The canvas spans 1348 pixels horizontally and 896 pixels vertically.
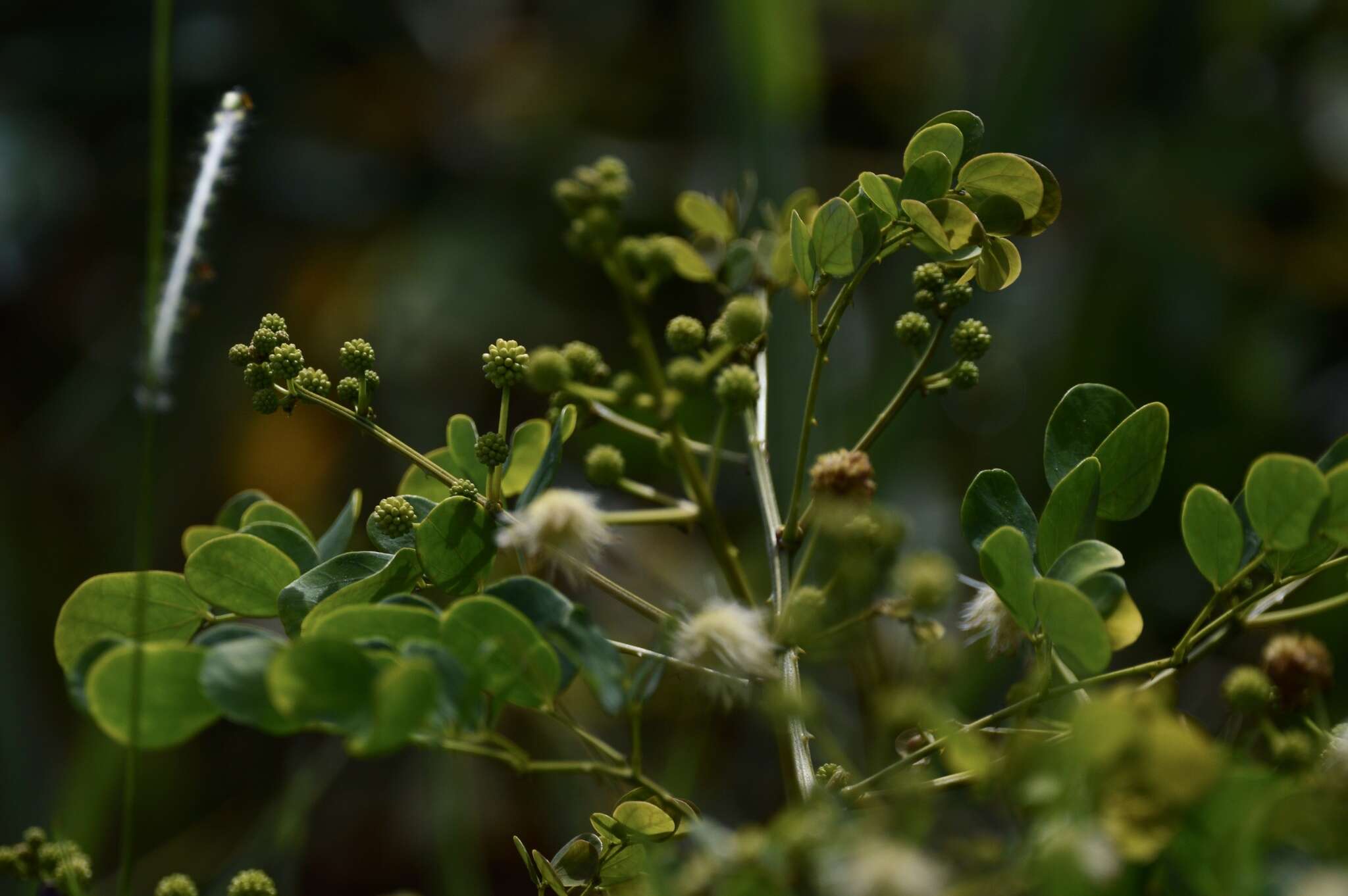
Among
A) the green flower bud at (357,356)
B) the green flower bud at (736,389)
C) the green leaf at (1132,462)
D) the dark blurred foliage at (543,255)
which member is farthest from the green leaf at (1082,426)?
the dark blurred foliage at (543,255)

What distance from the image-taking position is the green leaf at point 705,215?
0.49 metres

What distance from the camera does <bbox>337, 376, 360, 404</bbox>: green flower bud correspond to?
0.36 metres

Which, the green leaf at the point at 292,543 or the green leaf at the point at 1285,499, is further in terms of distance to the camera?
the green leaf at the point at 292,543

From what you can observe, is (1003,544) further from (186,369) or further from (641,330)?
(186,369)

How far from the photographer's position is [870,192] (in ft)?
1.15

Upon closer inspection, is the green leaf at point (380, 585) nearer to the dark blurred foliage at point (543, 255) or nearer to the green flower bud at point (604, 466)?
the green flower bud at point (604, 466)

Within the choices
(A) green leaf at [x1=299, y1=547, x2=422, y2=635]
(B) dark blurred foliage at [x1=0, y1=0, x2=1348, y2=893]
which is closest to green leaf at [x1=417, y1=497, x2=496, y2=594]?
(A) green leaf at [x1=299, y1=547, x2=422, y2=635]

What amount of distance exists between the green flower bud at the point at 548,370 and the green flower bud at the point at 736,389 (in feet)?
0.14

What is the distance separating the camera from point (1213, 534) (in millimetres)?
322

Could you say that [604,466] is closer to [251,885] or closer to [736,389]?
[736,389]

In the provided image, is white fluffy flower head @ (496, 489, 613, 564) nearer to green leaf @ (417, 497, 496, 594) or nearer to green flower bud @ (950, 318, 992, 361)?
green leaf @ (417, 497, 496, 594)

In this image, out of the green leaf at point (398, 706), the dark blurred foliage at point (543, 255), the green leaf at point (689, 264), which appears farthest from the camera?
the dark blurred foliage at point (543, 255)

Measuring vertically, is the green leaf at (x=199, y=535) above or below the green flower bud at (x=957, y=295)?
below

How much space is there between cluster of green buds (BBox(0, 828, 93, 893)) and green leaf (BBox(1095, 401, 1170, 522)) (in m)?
0.30
